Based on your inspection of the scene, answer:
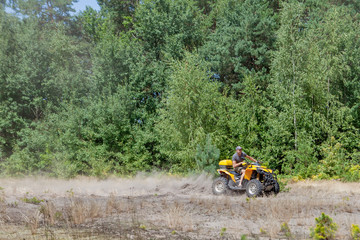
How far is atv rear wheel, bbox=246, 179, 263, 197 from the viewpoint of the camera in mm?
13513

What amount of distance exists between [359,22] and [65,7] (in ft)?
107

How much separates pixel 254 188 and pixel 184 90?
39.2 feet

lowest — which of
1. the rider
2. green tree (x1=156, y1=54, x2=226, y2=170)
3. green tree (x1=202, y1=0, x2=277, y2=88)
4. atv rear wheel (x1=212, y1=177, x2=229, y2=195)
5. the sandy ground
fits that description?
the sandy ground

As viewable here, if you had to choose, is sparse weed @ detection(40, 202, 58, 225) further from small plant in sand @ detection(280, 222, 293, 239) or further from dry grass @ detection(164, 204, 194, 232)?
small plant in sand @ detection(280, 222, 293, 239)

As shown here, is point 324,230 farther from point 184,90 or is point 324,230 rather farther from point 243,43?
point 243,43

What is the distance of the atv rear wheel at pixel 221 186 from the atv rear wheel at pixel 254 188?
1279 mm

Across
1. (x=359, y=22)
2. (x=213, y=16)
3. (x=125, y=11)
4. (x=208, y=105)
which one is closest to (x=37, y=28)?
(x=125, y=11)

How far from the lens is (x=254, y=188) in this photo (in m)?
13.8

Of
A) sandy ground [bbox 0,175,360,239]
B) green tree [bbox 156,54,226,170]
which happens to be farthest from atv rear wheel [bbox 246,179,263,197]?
green tree [bbox 156,54,226,170]

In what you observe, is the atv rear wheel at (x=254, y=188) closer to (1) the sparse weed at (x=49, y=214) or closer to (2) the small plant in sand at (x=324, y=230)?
(2) the small plant in sand at (x=324, y=230)

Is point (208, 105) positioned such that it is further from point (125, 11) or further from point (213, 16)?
point (125, 11)

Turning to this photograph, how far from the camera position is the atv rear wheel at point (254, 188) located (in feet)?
44.3

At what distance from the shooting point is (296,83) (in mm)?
24750

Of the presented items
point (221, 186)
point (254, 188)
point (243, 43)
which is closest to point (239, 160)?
point (254, 188)
